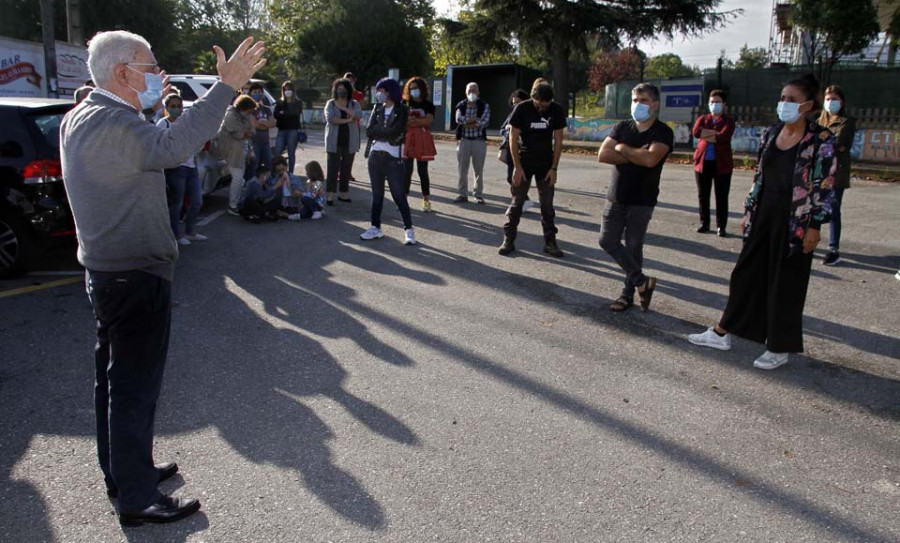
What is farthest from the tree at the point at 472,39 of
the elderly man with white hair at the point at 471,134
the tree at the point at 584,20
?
the elderly man with white hair at the point at 471,134

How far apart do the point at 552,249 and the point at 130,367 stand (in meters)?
5.70

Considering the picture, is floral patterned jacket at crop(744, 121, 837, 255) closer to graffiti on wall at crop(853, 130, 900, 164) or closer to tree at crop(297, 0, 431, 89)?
graffiti on wall at crop(853, 130, 900, 164)

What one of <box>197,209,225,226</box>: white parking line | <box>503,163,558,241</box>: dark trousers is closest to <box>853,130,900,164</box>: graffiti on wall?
<box>503,163,558,241</box>: dark trousers

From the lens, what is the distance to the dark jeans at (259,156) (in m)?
11.2

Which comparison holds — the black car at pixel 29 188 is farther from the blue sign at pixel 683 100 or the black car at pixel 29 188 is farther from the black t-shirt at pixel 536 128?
the blue sign at pixel 683 100

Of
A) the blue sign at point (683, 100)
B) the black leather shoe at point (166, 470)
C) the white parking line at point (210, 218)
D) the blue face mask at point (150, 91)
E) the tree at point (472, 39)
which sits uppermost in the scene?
the tree at point (472, 39)

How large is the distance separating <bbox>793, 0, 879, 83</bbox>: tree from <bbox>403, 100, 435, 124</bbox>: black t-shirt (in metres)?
15.7

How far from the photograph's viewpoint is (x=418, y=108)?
9.54m

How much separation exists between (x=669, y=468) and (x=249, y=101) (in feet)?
27.0

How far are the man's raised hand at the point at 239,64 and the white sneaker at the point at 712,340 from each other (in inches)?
148

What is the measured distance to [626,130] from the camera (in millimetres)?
5793

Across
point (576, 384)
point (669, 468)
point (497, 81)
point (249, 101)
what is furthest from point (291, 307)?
point (497, 81)

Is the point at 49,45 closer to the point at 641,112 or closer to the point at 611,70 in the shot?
the point at 641,112

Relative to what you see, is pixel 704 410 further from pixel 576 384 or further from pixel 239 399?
pixel 239 399
